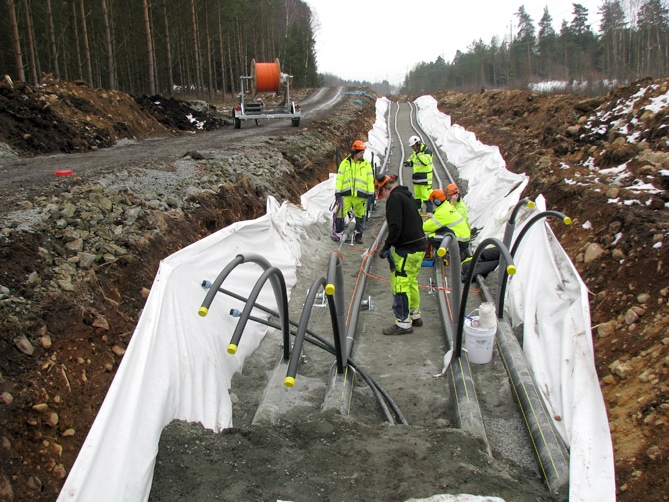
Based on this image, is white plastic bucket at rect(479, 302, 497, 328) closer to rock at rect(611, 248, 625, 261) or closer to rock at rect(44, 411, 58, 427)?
rock at rect(611, 248, 625, 261)

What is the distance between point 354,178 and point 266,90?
855cm

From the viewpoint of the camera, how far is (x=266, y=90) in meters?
16.6

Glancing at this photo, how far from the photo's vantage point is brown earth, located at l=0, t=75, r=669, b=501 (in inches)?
140

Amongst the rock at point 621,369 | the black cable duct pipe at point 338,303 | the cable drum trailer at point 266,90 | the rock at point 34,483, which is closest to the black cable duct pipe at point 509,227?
the rock at point 621,369

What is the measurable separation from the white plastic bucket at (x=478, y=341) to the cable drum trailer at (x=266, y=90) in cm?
1239

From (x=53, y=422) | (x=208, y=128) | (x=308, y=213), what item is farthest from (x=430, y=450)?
(x=208, y=128)

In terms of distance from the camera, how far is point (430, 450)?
392cm

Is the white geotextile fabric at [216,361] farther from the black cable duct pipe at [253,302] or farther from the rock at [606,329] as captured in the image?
the black cable duct pipe at [253,302]

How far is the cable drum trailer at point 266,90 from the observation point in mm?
16250

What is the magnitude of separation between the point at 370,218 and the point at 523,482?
362 inches

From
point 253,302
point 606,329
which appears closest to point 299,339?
point 253,302

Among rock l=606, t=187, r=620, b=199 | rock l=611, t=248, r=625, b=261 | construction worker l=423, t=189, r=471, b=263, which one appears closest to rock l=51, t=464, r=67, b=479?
construction worker l=423, t=189, r=471, b=263

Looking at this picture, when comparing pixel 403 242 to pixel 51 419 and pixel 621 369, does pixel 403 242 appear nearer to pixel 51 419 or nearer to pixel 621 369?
pixel 621 369

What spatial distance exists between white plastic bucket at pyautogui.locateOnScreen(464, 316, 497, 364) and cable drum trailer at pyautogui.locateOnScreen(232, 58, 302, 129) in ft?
40.7
